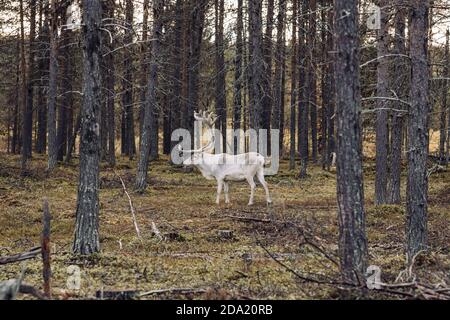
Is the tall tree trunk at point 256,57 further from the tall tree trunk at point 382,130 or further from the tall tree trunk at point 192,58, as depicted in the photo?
the tall tree trunk at point 192,58

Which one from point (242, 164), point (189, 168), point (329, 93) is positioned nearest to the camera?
point (242, 164)

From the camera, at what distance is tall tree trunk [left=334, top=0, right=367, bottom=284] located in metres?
7.48

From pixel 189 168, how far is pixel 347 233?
908 inches

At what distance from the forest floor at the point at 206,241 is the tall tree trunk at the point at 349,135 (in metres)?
0.52

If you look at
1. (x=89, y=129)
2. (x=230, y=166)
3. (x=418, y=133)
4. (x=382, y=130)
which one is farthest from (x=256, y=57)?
(x=89, y=129)

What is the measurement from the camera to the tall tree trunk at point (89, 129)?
33.3ft

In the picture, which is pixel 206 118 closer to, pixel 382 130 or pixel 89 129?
pixel 382 130

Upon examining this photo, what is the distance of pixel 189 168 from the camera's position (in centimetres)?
3038

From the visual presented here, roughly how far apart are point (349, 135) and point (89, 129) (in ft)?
15.7

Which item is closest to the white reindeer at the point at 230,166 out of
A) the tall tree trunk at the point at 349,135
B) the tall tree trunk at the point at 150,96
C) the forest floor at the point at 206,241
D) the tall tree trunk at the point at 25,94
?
the forest floor at the point at 206,241

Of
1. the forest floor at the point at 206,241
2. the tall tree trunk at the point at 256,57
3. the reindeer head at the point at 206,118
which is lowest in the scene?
the forest floor at the point at 206,241

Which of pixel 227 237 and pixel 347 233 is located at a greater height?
pixel 347 233

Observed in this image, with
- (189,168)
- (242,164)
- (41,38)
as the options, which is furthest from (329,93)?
(41,38)
